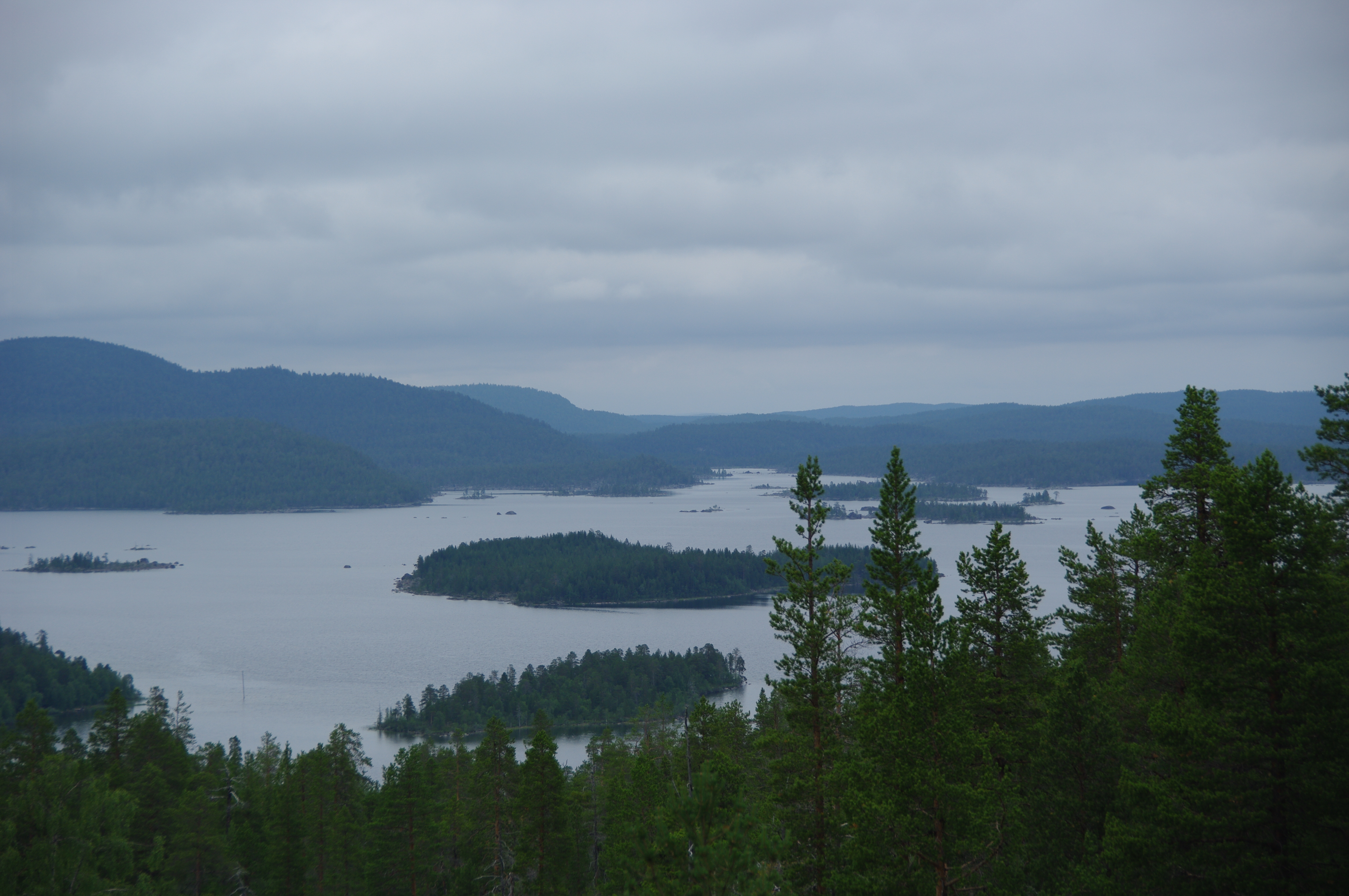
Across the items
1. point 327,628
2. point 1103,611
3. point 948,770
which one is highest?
point 1103,611

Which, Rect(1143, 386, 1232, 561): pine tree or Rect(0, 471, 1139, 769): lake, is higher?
Rect(1143, 386, 1232, 561): pine tree

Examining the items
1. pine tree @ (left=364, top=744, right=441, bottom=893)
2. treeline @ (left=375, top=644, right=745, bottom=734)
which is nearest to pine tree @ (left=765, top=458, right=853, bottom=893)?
pine tree @ (left=364, top=744, right=441, bottom=893)

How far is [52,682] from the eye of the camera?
79438 mm

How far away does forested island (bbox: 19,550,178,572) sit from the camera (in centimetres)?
15950

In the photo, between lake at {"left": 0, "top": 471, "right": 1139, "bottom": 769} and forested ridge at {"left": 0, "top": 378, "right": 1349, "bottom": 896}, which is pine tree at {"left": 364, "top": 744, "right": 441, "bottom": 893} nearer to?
forested ridge at {"left": 0, "top": 378, "right": 1349, "bottom": 896}

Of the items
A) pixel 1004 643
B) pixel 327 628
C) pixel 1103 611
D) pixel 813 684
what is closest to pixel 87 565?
pixel 327 628

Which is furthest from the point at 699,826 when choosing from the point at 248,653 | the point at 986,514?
the point at 986,514

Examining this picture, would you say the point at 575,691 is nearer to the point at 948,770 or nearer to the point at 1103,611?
the point at 1103,611

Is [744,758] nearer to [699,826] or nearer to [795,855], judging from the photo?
[795,855]

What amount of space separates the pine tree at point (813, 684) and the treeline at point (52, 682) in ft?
232

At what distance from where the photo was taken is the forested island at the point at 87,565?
159500mm

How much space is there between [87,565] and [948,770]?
179185mm

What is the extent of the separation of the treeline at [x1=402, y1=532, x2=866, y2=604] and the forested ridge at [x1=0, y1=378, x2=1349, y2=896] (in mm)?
96391

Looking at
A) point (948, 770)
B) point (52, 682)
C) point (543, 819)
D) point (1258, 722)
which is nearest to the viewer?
point (1258, 722)
